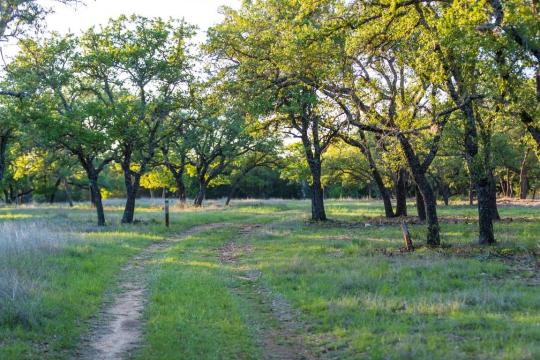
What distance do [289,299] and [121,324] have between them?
3.22m

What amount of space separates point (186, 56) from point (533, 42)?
2012 cm

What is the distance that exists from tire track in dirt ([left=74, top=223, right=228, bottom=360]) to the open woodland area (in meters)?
0.05

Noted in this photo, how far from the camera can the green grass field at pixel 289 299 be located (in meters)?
7.21

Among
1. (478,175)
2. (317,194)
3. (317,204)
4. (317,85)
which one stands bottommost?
(317,204)

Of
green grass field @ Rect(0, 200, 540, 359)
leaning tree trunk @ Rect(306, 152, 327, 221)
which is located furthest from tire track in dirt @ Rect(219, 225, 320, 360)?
leaning tree trunk @ Rect(306, 152, 327, 221)

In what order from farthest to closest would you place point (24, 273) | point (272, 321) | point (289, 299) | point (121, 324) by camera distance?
1. point (24, 273)
2. point (289, 299)
3. point (272, 321)
4. point (121, 324)

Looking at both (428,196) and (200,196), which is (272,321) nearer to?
(428,196)

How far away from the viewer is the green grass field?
7215 millimetres

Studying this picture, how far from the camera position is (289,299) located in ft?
34.1

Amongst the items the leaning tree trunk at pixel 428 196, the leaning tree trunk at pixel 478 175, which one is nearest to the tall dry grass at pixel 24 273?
the leaning tree trunk at pixel 428 196

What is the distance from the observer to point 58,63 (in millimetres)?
26562

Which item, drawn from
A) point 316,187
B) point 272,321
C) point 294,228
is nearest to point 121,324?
point 272,321

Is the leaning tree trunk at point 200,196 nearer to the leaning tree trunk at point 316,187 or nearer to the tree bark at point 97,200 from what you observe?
the tree bark at point 97,200

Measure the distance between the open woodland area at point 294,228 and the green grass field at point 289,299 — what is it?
48 millimetres
